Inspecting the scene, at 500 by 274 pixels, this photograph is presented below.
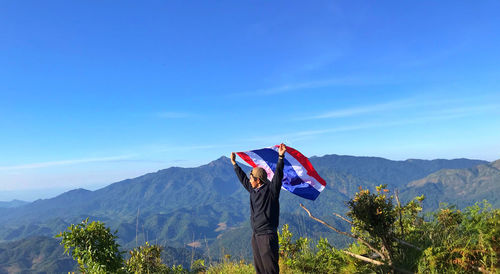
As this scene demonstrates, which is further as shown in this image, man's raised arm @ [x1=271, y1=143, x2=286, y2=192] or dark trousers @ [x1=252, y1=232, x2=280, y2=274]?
man's raised arm @ [x1=271, y1=143, x2=286, y2=192]

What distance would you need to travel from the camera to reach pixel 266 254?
261 inches

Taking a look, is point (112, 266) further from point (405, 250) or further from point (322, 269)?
point (405, 250)

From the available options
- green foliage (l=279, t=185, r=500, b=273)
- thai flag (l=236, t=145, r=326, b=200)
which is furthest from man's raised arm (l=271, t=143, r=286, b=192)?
thai flag (l=236, t=145, r=326, b=200)

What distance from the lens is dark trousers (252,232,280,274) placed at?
259 inches

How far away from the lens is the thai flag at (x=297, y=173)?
29.6ft

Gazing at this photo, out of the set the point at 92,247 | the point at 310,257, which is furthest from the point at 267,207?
the point at 92,247

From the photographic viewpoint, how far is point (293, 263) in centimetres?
853

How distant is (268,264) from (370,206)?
111 inches

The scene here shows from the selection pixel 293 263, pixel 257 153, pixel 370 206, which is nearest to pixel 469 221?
pixel 370 206

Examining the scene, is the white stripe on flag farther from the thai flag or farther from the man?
the man

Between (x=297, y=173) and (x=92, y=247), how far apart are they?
5923 millimetres

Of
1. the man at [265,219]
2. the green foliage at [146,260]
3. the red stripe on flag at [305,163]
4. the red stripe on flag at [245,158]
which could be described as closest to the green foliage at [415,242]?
the red stripe on flag at [305,163]

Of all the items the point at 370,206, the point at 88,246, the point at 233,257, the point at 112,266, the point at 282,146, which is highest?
the point at 282,146

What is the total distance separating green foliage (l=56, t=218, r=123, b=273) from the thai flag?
4625 mm
